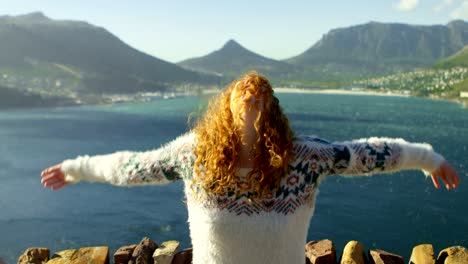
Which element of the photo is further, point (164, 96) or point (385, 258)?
point (164, 96)

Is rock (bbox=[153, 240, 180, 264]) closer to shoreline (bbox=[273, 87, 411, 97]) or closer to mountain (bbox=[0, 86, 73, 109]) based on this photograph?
mountain (bbox=[0, 86, 73, 109])

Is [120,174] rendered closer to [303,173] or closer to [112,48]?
[303,173]

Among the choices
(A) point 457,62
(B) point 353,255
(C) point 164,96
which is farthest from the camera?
(A) point 457,62

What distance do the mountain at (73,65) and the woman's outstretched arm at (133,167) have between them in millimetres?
125557

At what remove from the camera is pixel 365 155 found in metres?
1.52

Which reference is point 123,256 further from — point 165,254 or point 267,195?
point 267,195

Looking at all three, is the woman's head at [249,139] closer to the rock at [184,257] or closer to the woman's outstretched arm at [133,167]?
the woman's outstretched arm at [133,167]

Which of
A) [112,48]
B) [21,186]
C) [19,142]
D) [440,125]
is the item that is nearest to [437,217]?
[21,186]

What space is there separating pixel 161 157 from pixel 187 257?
1682 mm

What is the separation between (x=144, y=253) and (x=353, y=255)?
4.84 ft

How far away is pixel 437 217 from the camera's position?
2656 centimetres

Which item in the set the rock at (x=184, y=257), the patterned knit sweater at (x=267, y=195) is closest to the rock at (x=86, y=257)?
the rock at (x=184, y=257)

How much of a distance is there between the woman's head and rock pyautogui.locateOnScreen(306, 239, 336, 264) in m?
1.71

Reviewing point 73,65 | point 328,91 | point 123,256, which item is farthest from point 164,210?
point 328,91
